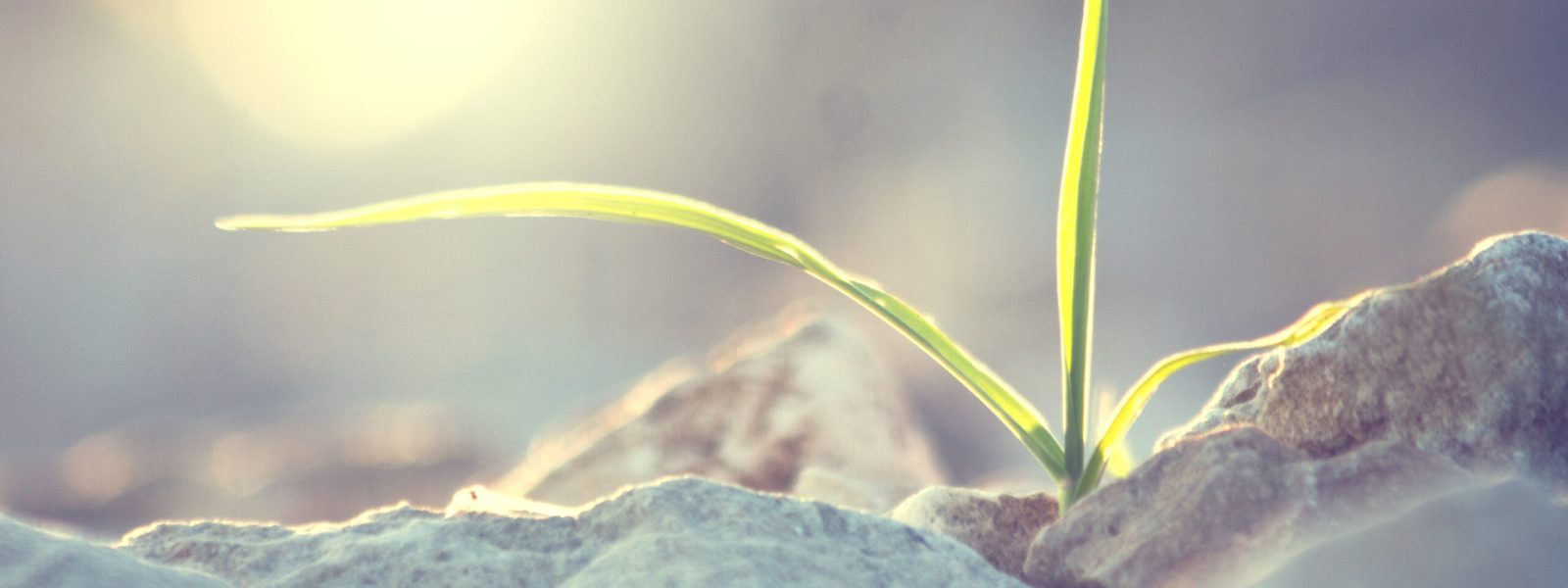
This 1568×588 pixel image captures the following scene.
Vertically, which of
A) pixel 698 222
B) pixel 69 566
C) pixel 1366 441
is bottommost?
pixel 1366 441

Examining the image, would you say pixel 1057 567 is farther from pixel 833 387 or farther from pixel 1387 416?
pixel 833 387

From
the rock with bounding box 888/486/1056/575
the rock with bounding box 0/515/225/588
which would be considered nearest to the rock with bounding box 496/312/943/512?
the rock with bounding box 888/486/1056/575

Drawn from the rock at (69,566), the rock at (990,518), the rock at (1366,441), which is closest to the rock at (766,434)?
the rock at (990,518)

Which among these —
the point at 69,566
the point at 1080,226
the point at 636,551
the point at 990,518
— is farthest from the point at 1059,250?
the point at 69,566

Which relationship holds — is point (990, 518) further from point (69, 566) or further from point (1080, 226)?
point (69, 566)

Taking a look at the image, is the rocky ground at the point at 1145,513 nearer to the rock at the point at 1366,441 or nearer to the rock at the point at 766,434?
the rock at the point at 1366,441

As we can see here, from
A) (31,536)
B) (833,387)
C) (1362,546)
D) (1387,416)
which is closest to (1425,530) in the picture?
(1362,546)

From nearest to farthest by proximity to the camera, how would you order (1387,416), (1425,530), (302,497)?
(1425,530) → (1387,416) → (302,497)
